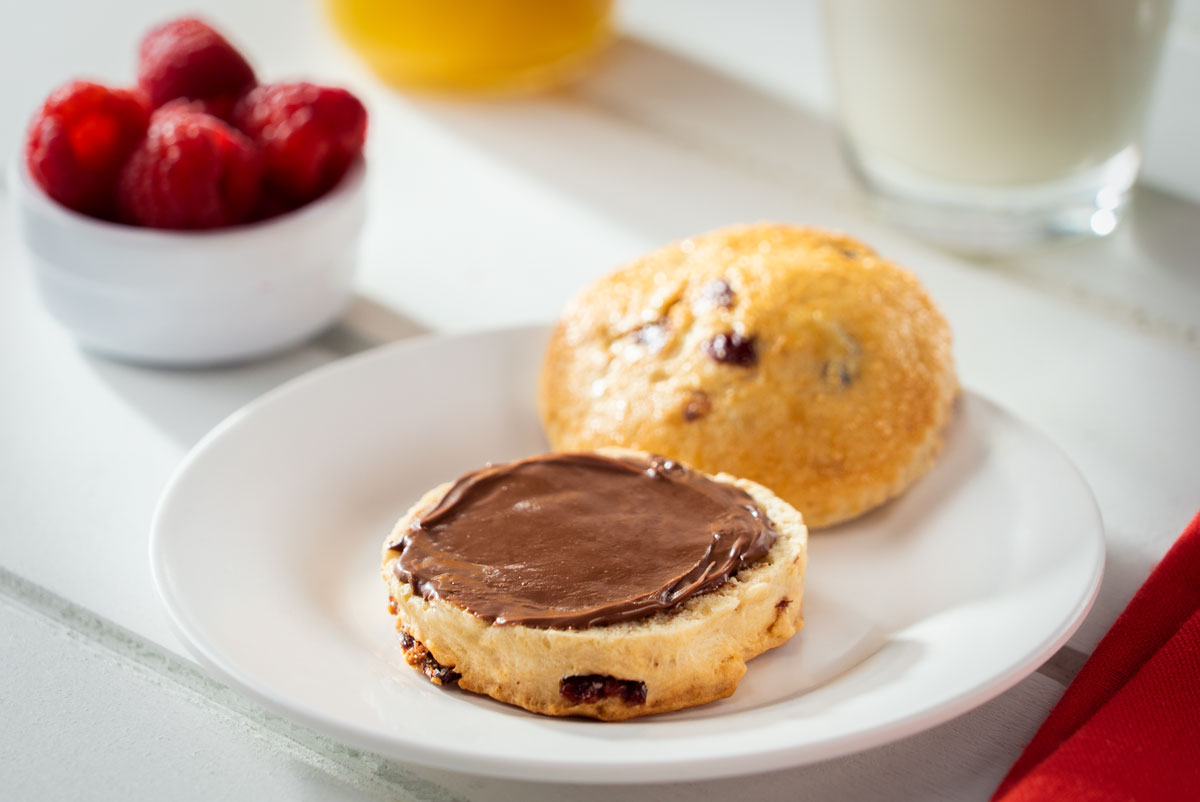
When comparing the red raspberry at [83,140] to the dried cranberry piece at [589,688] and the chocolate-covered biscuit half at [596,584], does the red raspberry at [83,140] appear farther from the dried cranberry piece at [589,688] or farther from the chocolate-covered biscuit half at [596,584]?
the dried cranberry piece at [589,688]

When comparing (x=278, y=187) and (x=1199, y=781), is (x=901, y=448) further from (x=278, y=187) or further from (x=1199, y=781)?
(x=278, y=187)

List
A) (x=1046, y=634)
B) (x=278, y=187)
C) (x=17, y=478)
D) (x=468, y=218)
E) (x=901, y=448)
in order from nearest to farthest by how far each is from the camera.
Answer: (x=1046, y=634)
(x=901, y=448)
(x=17, y=478)
(x=278, y=187)
(x=468, y=218)

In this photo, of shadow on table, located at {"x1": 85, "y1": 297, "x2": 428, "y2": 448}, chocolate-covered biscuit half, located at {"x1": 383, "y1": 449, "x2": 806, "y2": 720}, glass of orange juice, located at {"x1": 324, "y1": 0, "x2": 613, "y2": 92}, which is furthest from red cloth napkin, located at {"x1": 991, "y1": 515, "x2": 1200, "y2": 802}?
Result: glass of orange juice, located at {"x1": 324, "y1": 0, "x2": 613, "y2": 92}

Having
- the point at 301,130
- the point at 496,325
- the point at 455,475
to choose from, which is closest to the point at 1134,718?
the point at 455,475

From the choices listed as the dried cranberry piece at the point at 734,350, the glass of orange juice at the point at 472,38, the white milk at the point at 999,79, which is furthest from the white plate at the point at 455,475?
the glass of orange juice at the point at 472,38

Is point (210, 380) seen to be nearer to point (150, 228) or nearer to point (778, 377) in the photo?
point (150, 228)

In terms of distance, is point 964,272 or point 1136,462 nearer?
point 1136,462

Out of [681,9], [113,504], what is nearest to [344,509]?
[113,504]
